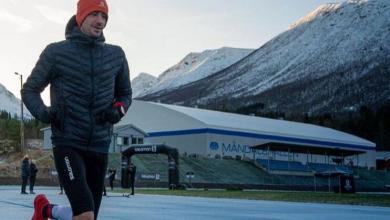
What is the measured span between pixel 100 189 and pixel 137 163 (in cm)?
4734

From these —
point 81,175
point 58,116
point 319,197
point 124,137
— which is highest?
point 124,137

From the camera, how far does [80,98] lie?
417 centimetres

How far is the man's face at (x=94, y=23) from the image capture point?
4246mm

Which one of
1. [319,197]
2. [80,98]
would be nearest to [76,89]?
[80,98]

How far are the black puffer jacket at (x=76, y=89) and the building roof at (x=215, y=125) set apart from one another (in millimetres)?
59879

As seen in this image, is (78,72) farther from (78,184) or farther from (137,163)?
(137,163)

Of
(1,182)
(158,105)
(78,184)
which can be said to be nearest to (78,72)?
(78,184)

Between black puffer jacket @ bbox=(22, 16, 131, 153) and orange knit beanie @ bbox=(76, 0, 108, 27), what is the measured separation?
9cm

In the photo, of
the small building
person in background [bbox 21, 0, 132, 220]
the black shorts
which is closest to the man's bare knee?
the black shorts

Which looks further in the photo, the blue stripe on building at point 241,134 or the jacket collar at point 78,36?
the blue stripe on building at point 241,134

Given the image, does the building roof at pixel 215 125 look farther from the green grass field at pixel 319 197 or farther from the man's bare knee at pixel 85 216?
the man's bare knee at pixel 85 216

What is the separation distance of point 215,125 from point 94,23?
61.0 meters

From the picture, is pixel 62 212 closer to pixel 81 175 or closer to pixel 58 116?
pixel 81 175

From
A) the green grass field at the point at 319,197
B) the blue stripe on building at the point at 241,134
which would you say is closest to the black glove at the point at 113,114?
the green grass field at the point at 319,197
